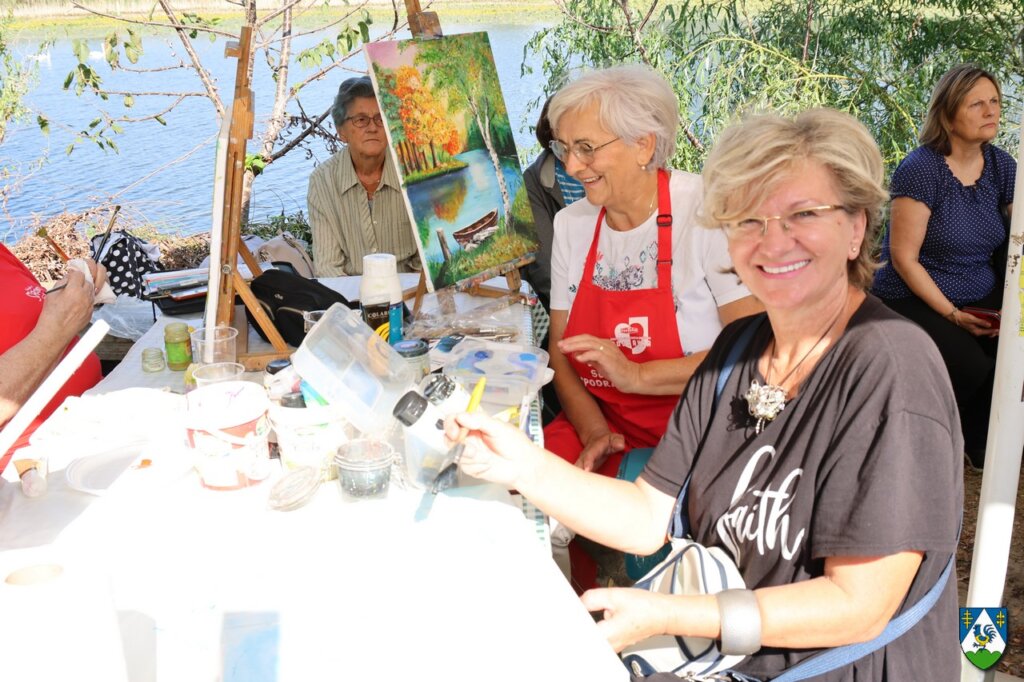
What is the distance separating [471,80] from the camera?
2.76 meters

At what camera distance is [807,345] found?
153 cm

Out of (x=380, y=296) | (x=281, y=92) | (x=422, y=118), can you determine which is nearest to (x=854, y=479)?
(x=380, y=296)

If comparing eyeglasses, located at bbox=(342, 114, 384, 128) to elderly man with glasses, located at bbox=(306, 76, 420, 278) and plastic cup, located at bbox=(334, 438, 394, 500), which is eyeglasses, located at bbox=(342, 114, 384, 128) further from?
plastic cup, located at bbox=(334, 438, 394, 500)

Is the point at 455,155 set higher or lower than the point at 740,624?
higher

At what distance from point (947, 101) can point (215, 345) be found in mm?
3253

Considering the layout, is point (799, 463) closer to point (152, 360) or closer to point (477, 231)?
point (477, 231)

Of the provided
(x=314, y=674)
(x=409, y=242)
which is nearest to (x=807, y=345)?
(x=314, y=674)

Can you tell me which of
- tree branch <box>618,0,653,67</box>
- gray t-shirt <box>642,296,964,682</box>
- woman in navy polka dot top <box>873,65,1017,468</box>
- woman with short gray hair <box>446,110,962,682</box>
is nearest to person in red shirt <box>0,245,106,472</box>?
woman with short gray hair <box>446,110,962,682</box>

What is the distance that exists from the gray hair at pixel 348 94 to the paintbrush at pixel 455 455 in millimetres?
2197

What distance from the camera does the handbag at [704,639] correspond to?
136cm

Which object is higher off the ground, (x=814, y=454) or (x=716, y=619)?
(x=814, y=454)

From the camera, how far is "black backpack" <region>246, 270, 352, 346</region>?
2.39 m

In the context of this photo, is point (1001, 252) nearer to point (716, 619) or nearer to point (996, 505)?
point (996, 505)

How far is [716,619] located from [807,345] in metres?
0.51
